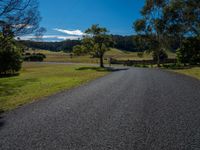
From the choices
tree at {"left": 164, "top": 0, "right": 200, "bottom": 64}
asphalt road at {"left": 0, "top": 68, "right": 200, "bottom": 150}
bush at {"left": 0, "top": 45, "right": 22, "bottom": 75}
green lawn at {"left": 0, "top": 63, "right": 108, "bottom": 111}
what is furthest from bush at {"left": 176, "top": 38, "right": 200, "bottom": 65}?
asphalt road at {"left": 0, "top": 68, "right": 200, "bottom": 150}

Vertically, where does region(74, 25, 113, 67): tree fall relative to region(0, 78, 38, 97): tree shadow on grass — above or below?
above

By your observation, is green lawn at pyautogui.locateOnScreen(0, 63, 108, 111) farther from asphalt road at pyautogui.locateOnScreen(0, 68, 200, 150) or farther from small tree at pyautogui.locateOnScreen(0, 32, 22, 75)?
small tree at pyautogui.locateOnScreen(0, 32, 22, 75)

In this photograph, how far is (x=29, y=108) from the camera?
408 inches

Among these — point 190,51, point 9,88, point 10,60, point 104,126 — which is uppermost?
point 190,51

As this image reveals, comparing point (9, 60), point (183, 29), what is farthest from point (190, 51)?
point (9, 60)

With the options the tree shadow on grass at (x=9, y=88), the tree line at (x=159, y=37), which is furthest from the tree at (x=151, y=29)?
the tree shadow on grass at (x=9, y=88)

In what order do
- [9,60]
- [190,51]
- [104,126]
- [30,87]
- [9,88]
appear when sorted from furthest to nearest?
[190,51], [9,60], [9,88], [30,87], [104,126]

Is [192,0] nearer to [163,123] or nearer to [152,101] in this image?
[152,101]

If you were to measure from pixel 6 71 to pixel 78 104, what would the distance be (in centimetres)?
3798

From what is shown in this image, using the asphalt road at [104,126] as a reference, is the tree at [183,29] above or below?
above

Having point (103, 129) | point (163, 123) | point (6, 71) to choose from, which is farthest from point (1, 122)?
point (6, 71)

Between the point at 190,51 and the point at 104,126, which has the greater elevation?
the point at 190,51

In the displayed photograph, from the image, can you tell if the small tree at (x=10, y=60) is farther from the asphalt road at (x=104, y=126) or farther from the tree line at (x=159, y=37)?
the asphalt road at (x=104, y=126)

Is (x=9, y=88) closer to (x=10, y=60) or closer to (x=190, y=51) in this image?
(x=10, y=60)
